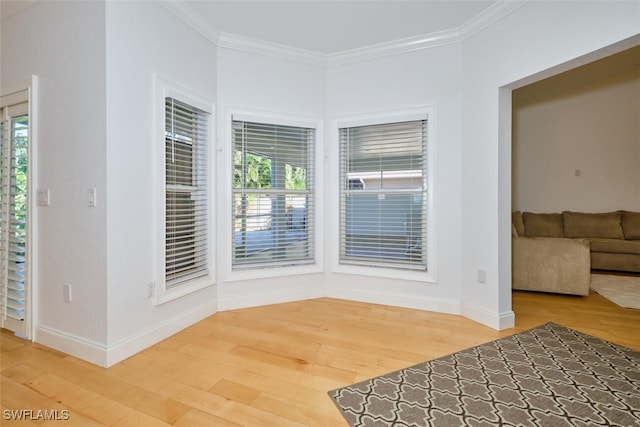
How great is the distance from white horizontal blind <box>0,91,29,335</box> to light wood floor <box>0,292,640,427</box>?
31cm

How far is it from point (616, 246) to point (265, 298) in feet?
17.6

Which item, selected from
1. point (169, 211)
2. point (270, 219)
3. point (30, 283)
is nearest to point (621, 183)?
point (270, 219)

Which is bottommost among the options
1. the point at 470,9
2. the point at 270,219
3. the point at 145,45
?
the point at 270,219

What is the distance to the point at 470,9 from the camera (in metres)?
2.67

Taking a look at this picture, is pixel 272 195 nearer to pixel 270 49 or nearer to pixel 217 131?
pixel 217 131

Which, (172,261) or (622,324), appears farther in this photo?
(622,324)

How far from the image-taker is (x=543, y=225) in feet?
18.1

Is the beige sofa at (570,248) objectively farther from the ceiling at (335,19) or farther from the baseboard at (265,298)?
the ceiling at (335,19)

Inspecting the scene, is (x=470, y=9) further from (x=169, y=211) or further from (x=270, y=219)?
(x=169, y=211)

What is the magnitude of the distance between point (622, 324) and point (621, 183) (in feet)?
13.8

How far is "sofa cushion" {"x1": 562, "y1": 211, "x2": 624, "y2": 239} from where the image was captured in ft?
17.1

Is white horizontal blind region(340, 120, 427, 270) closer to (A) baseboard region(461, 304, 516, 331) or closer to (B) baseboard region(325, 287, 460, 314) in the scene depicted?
(B) baseboard region(325, 287, 460, 314)

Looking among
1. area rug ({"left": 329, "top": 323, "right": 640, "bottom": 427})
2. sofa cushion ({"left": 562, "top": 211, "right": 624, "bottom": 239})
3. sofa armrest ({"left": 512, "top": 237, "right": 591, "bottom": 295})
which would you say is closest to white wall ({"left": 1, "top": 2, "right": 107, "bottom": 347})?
area rug ({"left": 329, "top": 323, "right": 640, "bottom": 427})

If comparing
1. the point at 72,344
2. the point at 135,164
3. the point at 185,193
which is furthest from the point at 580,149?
the point at 72,344
